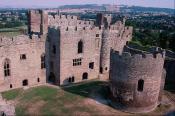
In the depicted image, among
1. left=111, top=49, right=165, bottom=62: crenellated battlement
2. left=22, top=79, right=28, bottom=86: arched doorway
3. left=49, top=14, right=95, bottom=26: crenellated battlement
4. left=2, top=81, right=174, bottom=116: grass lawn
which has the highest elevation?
left=49, top=14, right=95, bottom=26: crenellated battlement

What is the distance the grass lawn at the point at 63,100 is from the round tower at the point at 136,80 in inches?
79.1

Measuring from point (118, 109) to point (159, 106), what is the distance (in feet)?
18.3

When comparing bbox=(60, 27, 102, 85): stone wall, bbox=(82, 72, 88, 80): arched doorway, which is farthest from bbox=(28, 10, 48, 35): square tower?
bbox=(82, 72, 88, 80): arched doorway

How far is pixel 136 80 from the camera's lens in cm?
3117

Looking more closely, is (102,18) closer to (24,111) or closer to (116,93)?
(116,93)

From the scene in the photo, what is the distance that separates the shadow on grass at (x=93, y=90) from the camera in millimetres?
35853

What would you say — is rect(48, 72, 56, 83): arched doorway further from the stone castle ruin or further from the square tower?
the square tower

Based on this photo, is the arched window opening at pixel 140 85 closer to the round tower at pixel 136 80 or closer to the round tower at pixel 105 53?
the round tower at pixel 136 80

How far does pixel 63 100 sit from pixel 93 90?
558cm

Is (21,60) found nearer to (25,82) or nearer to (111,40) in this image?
(25,82)

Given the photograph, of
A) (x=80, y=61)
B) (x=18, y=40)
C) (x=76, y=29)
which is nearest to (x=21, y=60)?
(x=18, y=40)

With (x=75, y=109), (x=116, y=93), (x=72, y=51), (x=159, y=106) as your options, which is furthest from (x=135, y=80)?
(x=72, y=51)

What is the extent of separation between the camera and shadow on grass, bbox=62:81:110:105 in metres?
35.9

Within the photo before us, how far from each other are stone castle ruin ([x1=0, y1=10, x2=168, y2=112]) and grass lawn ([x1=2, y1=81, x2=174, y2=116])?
1.98 m
